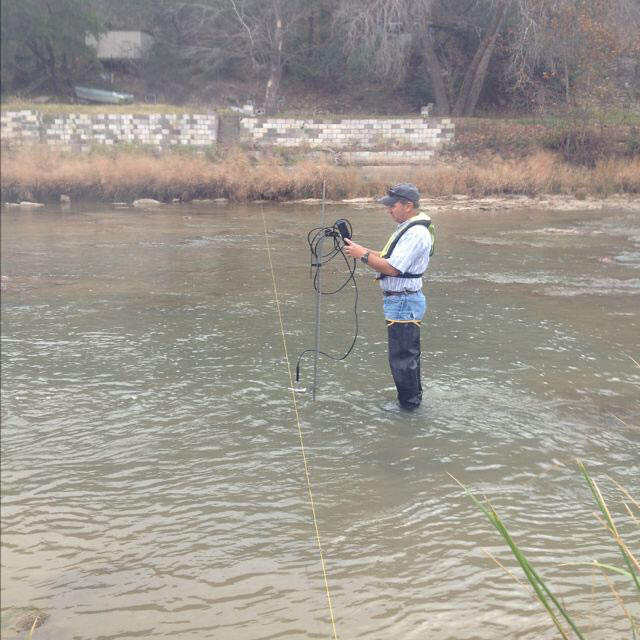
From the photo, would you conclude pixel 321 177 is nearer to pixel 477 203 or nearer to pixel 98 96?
pixel 477 203

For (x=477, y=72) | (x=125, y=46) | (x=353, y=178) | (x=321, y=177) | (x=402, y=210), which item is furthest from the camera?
(x=125, y=46)

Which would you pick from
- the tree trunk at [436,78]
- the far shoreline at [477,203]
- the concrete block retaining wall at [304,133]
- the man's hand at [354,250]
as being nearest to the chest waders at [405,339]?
A: the man's hand at [354,250]

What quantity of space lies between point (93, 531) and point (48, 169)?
8.32 m

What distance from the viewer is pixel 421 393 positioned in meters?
6.13

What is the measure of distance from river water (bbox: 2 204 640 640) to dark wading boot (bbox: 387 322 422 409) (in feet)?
1.14

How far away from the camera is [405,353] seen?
5.64 metres

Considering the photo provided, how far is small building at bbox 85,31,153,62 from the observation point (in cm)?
3538

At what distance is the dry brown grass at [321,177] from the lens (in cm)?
2202

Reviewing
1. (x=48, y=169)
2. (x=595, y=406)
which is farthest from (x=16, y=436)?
(x=48, y=169)

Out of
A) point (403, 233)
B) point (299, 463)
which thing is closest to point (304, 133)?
point (403, 233)

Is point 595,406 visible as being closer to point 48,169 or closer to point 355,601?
point 355,601

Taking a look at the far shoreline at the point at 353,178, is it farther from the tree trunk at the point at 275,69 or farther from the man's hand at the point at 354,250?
the man's hand at the point at 354,250

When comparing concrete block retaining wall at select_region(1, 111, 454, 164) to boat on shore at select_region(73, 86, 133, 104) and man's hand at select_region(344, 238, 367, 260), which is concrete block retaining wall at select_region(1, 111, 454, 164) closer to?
boat on shore at select_region(73, 86, 133, 104)

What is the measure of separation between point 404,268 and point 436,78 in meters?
29.7
